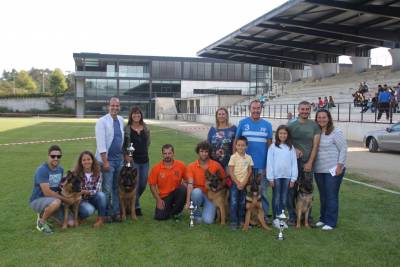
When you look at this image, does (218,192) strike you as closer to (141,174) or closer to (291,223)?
(291,223)

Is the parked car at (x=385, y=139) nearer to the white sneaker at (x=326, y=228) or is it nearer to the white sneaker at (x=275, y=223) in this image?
the white sneaker at (x=326, y=228)

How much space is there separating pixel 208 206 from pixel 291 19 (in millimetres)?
28191

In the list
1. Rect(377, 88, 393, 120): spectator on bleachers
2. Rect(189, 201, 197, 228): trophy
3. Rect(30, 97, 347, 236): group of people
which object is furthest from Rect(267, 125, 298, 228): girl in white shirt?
Rect(377, 88, 393, 120): spectator on bleachers

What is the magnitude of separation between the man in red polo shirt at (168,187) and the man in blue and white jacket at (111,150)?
1.92ft

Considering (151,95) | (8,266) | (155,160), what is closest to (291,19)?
(155,160)

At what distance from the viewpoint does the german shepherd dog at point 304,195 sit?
6660 millimetres

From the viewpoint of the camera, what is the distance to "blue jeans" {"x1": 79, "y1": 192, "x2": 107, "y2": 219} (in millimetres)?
6816

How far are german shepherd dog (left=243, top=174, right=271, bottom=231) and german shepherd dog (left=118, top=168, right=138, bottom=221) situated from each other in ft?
5.73

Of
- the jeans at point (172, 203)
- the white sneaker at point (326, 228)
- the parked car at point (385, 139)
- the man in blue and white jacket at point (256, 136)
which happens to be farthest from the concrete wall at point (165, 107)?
the white sneaker at point (326, 228)

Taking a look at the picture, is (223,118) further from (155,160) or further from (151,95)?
(151,95)

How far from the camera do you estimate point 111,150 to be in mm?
6953

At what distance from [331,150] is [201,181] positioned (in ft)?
6.64

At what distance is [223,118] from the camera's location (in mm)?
6938

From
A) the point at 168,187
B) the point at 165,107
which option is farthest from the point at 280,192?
the point at 165,107
